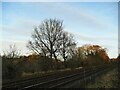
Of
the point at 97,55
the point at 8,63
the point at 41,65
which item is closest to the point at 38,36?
the point at 41,65

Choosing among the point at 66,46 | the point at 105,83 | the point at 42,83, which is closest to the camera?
the point at 42,83

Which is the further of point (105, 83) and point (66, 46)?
point (66, 46)

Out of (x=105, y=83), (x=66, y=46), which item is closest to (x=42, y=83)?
(x=105, y=83)

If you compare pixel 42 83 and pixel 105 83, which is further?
pixel 105 83

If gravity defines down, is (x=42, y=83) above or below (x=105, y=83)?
above

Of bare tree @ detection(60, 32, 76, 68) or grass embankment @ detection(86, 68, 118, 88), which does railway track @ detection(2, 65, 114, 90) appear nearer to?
grass embankment @ detection(86, 68, 118, 88)

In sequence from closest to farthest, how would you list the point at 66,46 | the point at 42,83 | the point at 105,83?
the point at 42,83
the point at 105,83
the point at 66,46

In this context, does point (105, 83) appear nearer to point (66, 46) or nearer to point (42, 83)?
point (42, 83)

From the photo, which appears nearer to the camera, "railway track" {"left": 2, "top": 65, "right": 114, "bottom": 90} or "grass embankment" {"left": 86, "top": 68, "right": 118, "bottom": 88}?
"railway track" {"left": 2, "top": 65, "right": 114, "bottom": 90}

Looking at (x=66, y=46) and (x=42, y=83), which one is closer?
(x=42, y=83)

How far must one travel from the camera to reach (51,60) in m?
47.5

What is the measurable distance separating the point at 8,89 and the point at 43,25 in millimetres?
40278

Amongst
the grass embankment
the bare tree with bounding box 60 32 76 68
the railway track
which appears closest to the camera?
the railway track

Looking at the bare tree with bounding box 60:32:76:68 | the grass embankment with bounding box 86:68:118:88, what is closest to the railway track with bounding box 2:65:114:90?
the grass embankment with bounding box 86:68:118:88
